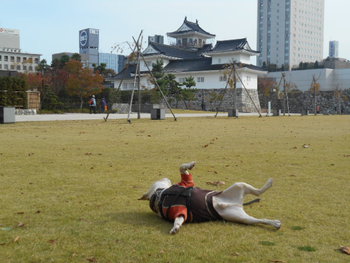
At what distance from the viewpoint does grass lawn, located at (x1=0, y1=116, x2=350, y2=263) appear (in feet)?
11.3

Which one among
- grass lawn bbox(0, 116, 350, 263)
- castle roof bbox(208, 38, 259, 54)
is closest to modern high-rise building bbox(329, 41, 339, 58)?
castle roof bbox(208, 38, 259, 54)

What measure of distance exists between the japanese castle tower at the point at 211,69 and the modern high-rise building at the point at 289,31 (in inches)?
2171

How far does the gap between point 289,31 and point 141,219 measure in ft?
367

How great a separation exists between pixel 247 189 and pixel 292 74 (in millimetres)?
76537

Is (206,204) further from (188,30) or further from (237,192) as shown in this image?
(188,30)

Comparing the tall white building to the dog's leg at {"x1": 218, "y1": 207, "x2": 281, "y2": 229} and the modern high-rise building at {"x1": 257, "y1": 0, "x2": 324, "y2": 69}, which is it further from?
the dog's leg at {"x1": 218, "y1": 207, "x2": 281, "y2": 229}

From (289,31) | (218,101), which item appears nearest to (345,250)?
(218,101)

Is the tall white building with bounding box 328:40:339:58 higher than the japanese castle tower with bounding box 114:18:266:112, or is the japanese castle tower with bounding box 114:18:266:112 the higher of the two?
the tall white building with bounding box 328:40:339:58

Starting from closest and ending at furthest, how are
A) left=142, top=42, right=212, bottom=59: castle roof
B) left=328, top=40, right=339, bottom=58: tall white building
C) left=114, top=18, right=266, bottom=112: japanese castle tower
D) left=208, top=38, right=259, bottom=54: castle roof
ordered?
left=208, top=38, right=259, bottom=54: castle roof
left=114, top=18, right=266, bottom=112: japanese castle tower
left=142, top=42, right=212, bottom=59: castle roof
left=328, top=40, right=339, bottom=58: tall white building

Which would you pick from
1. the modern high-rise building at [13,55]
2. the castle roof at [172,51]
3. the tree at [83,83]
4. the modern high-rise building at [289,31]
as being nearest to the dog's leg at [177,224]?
the tree at [83,83]

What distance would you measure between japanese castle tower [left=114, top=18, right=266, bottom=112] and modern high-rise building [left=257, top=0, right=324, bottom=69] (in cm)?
5514

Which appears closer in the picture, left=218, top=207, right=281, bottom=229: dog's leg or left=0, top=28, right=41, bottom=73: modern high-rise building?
left=218, top=207, right=281, bottom=229: dog's leg

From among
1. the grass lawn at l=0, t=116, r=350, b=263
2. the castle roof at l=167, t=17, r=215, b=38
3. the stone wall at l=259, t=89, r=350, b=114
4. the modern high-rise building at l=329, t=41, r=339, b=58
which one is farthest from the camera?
the modern high-rise building at l=329, t=41, r=339, b=58

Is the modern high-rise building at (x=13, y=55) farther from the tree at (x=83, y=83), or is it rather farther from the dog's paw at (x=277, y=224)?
the dog's paw at (x=277, y=224)
